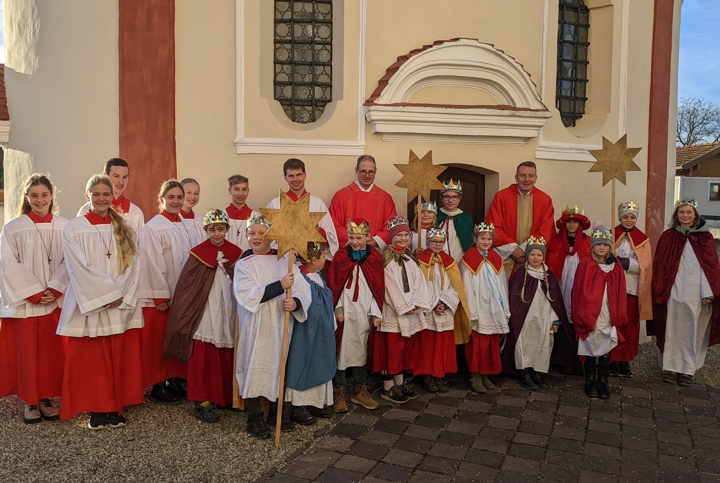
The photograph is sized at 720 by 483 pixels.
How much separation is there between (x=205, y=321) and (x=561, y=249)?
384cm

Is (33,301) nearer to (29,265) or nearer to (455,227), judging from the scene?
(29,265)

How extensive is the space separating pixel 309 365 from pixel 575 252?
10.7 ft

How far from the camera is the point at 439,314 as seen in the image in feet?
18.7

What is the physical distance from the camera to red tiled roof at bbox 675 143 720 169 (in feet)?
109

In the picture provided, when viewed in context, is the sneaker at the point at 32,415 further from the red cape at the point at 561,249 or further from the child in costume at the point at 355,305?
the red cape at the point at 561,249

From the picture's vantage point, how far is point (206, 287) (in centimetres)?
508

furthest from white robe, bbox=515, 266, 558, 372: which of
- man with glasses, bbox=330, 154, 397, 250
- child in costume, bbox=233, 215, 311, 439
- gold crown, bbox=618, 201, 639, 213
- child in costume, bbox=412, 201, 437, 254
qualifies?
child in costume, bbox=233, 215, 311, 439

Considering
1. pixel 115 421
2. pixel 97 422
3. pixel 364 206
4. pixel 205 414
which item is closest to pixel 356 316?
pixel 205 414

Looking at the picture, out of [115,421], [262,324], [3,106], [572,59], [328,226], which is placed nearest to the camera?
[262,324]

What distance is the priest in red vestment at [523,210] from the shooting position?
6.74 m

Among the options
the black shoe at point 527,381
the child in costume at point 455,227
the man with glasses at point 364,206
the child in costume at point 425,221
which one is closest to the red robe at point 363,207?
the man with glasses at point 364,206

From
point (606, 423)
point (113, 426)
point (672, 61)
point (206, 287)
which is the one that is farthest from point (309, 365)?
point (672, 61)

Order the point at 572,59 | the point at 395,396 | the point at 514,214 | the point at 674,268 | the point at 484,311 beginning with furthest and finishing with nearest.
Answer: the point at 572,59 → the point at 514,214 → the point at 674,268 → the point at 484,311 → the point at 395,396

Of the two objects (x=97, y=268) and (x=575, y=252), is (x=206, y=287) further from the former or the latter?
(x=575, y=252)
